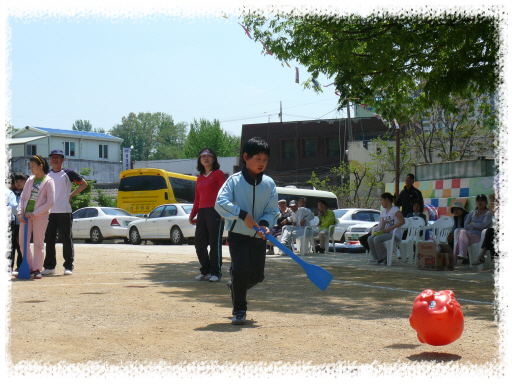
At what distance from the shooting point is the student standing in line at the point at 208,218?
797 cm

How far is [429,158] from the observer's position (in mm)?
30984

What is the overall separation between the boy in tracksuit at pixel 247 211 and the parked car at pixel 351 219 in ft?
46.8

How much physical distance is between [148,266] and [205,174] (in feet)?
9.75

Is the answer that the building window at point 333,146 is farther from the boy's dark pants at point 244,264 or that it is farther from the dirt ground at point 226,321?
the boy's dark pants at point 244,264

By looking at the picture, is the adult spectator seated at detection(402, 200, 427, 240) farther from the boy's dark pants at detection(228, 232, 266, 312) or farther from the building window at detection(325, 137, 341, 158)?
the building window at detection(325, 137, 341, 158)

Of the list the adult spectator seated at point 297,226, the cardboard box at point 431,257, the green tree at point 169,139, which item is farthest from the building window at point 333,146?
the green tree at point 169,139

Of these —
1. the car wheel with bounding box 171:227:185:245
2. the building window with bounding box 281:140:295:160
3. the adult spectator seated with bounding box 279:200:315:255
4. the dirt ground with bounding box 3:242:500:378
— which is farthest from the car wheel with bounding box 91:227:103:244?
the building window with bounding box 281:140:295:160

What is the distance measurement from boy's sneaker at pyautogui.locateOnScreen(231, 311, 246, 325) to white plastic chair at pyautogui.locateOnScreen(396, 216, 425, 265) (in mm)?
7247

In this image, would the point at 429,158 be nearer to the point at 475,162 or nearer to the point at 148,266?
the point at 475,162

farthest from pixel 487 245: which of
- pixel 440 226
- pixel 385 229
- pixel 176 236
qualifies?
pixel 176 236

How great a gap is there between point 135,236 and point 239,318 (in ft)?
57.7

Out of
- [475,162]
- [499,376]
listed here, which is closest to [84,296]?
[499,376]

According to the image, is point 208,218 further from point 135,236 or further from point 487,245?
point 135,236

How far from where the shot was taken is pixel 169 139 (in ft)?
356
